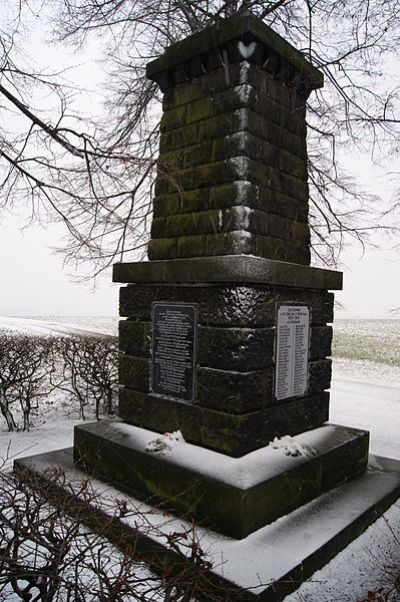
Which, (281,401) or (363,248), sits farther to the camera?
(363,248)

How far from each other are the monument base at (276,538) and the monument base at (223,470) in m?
0.11

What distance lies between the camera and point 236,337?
4.09 m

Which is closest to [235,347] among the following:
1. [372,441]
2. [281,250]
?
[281,250]

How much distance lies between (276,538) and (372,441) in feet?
14.6

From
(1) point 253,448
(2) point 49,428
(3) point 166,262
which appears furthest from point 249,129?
(2) point 49,428

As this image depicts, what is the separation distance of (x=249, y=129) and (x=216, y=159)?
43cm

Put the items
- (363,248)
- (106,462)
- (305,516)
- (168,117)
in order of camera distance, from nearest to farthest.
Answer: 1. (305,516)
2. (106,462)
3. (168,117)
4. (363,248)

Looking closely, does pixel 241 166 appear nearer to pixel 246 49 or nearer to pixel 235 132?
pixel 235 132

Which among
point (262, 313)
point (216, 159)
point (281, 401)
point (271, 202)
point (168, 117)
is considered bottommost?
point (281, 401)

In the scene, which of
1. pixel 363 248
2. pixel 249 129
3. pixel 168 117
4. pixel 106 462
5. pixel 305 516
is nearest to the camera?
pixel 305 516

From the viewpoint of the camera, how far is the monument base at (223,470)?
12.3 feet

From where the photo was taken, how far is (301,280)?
15.4ft

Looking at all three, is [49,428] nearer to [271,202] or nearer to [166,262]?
[166,262]

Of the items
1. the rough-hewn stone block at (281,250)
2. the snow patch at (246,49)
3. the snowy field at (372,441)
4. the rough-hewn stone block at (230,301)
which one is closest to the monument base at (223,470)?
the snowy field at (372,441)
